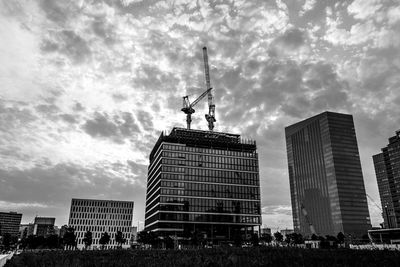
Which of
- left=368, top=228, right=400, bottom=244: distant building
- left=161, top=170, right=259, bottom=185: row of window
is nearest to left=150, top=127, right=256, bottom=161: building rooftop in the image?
left=161, top=170, right=259, bottom=185: row of window

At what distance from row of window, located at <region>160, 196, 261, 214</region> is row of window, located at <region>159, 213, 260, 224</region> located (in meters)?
2.18

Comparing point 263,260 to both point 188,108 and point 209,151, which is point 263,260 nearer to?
point 209,151

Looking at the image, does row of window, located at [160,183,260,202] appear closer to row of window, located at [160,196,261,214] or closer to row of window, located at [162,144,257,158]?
row of window, located at [160,196,261,214]

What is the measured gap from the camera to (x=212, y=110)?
199375mm

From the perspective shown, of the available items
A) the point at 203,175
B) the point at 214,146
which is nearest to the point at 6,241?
the point at 203,175

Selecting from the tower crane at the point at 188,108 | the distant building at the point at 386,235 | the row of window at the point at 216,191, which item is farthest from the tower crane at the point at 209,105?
the distant building at the point at 386,235

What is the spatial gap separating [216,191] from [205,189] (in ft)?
16.9

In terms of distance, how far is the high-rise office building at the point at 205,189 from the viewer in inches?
5251

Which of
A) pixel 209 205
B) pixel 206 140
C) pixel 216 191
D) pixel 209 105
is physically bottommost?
pixel 209 205

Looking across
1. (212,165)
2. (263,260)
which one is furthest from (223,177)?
(263,260)

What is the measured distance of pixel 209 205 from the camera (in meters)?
137

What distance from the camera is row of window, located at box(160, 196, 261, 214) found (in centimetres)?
13375

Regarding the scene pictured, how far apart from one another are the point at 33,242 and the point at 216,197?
8285 centimetres

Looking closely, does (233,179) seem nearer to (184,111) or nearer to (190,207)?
(190,207)
